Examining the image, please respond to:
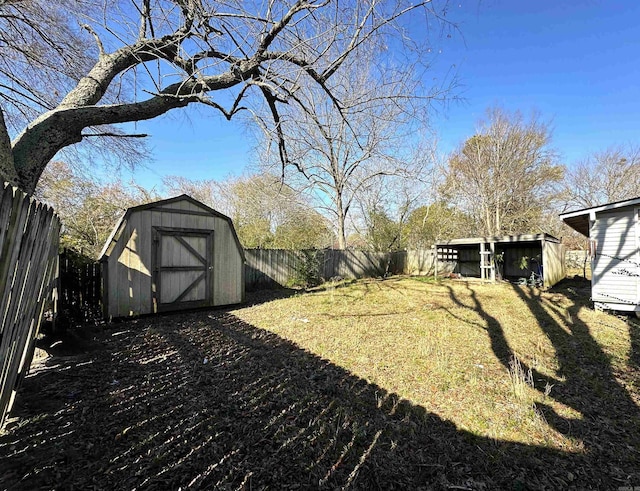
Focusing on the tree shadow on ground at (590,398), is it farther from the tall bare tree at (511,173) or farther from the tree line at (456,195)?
the tall bare tree at (511,173)

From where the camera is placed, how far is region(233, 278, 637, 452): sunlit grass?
2727 mm

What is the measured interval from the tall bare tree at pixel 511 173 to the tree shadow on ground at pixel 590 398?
14.3m

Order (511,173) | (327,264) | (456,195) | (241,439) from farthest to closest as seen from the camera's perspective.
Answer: (456,195) → (511,173) → (327,264) → (241,439)

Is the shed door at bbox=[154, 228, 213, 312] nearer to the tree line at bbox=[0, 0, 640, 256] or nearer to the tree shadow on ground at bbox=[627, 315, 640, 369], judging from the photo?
the tree line at bbox=[0, 0, 640, 256]

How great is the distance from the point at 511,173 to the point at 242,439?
20.8 meters

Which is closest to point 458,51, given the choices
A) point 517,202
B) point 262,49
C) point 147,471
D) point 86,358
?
point 262,49

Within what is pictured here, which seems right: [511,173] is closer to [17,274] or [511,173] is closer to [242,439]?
[242,439]

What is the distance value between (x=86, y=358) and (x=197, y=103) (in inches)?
163

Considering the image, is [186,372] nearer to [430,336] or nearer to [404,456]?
[404,456]

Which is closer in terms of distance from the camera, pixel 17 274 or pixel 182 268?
pixel 17 274

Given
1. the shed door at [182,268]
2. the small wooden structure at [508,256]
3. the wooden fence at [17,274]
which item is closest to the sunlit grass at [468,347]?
the shed door at [182,268]

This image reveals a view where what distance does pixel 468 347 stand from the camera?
4422 mm

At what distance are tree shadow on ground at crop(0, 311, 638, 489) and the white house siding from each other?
21.3ft

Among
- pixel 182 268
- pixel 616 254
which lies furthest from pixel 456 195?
pixel 182 268
